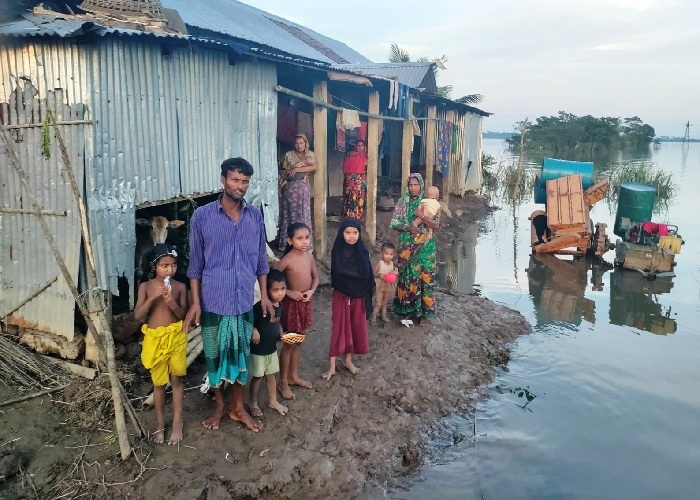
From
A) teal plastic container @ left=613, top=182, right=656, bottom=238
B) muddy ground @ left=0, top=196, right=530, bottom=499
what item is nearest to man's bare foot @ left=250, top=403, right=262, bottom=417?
muddy ground @ left=0, top=196, right=530, bottom=499

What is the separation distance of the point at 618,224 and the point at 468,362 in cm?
713

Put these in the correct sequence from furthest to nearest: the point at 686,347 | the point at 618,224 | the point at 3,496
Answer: the point at 618,224 → the point at 686,347 → the point at 3,496

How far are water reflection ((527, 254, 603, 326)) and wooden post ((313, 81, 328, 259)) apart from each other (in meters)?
3.51

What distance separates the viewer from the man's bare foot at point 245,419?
3.80 metres

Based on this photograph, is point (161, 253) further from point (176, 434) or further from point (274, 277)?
point (176, 434)

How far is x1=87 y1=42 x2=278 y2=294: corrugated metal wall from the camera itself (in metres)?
4.29

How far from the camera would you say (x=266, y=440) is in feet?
12.3

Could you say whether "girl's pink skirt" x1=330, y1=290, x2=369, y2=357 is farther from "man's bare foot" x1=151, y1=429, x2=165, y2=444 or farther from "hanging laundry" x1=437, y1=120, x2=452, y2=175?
"hanging laundry" x1=437, y1=120, x2=452, y2=175

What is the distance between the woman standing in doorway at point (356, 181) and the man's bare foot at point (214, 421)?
18.5 ft

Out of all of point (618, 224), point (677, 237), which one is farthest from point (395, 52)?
point (677, 237)

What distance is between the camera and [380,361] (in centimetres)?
518

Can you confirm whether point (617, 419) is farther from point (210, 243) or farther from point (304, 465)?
point (210, 243)

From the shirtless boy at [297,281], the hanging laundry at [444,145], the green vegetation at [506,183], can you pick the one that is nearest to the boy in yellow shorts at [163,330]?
the shirtless boy at [297,281]

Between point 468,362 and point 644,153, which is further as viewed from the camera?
point 644,153
